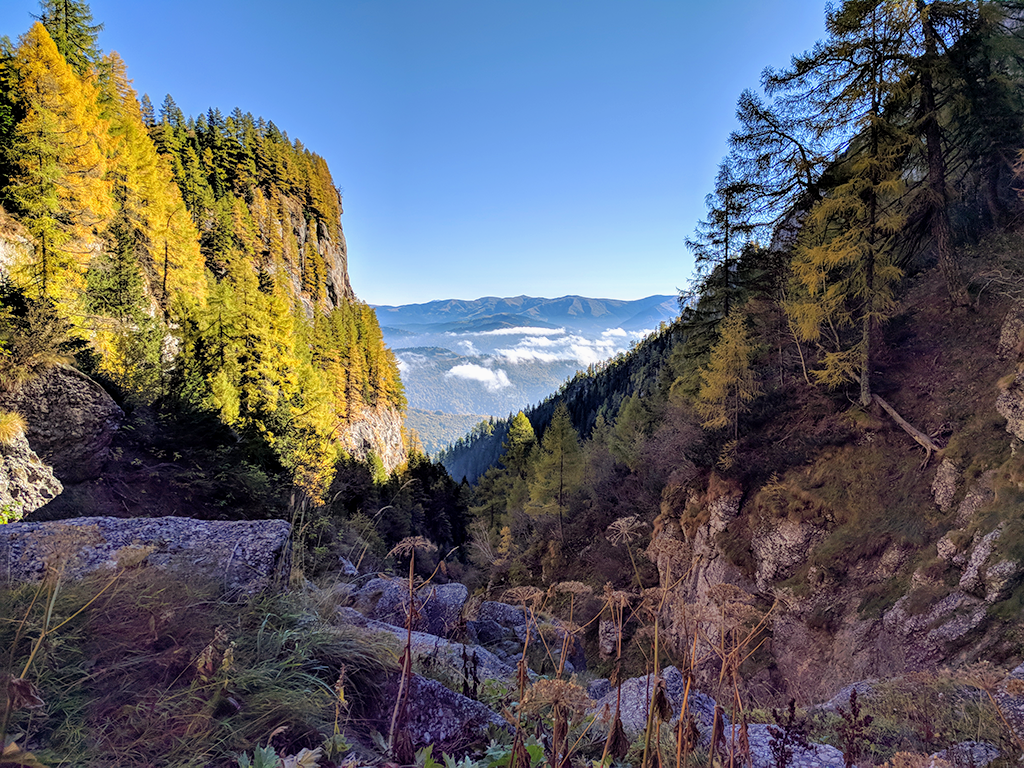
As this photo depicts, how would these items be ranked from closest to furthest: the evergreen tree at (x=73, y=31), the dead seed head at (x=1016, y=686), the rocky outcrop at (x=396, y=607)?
the dead seed head at (x=1016, y=686), the rocky outcrop at (x=396, y=607), the evergreen tree at (x=73, y=31)

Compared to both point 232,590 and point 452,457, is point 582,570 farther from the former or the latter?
point 452,457

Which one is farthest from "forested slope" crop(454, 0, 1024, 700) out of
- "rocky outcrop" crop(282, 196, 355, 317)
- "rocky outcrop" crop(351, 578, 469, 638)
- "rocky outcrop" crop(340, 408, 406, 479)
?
"rocky outcrop" crop(282, 196, 355, 317)

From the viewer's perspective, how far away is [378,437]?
55188 mm

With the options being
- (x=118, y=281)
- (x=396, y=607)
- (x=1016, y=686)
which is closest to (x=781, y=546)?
(x=396, y=607)

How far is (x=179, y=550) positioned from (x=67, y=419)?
8883 mm

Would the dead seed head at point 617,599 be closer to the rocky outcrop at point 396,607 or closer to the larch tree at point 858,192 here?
the rocky outcrop at point 396,607

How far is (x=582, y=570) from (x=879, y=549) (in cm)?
1590

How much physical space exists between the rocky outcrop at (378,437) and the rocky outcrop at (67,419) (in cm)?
3362

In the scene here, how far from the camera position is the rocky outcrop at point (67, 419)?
8.82m

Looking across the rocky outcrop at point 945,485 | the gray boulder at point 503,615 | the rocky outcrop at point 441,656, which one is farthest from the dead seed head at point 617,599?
the rocky outcrop at point 945,485

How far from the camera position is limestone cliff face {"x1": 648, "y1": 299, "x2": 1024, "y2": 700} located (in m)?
8.39

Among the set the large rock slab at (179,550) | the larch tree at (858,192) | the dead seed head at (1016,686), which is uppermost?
the larch tree at (858,192)

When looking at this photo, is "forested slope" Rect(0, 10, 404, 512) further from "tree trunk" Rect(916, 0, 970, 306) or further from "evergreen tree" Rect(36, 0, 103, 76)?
"tree trunk" Rect(916, 0, 970, 306)

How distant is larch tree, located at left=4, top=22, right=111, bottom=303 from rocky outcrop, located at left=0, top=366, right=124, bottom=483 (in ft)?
25.4
